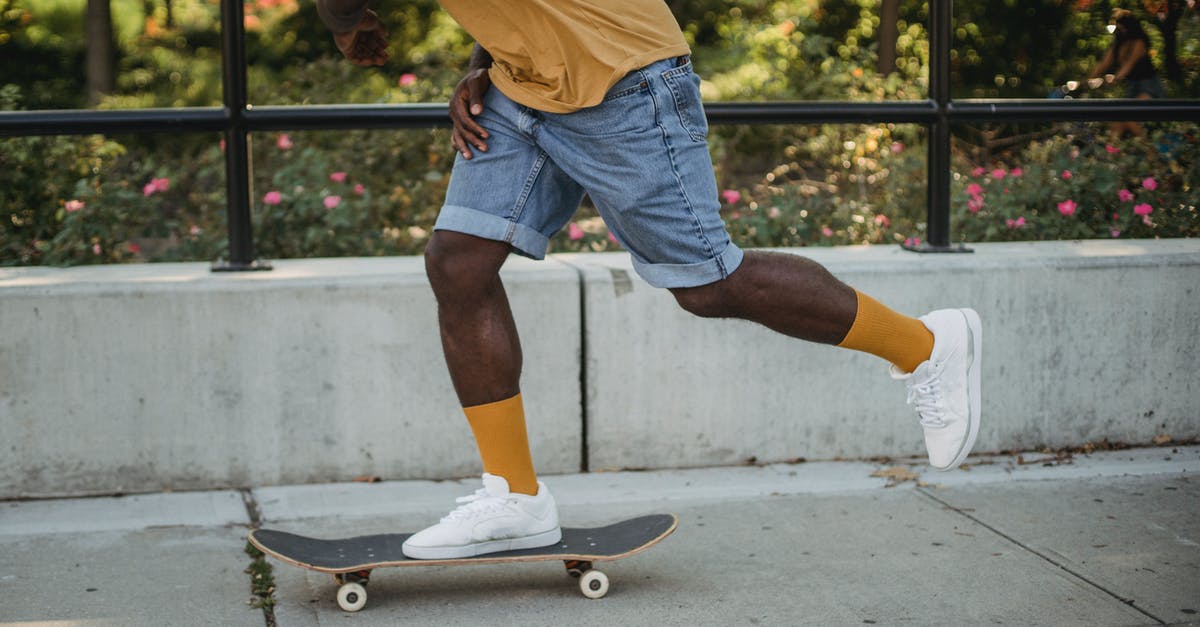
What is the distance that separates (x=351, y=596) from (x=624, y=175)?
1.08 meters

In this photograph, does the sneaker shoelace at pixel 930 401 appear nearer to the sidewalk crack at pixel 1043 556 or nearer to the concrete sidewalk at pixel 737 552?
the concrete sidewalk at pixel 737 552

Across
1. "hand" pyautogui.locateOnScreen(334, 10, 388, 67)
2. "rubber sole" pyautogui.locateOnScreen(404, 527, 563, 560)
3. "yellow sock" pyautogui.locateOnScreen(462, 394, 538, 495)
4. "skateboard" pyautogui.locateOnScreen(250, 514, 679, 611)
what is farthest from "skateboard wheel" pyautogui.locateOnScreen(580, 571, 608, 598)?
"hand" pyautogui.locateOnScreen(334, 10, 388, 67)

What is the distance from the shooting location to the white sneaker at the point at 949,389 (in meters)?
2.89

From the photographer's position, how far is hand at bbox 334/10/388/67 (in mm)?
2803

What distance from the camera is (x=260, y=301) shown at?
3.71 metres

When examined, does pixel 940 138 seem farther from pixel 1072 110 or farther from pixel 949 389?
pixel 949 389

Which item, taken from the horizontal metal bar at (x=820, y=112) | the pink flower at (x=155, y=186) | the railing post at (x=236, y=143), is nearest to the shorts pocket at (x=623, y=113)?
the horizontal metal bar at (x=820, y=112)

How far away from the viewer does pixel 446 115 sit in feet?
12.9

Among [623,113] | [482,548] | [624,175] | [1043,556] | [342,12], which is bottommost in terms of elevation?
[1043,556]

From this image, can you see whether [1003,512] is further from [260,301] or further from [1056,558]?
[260,301]

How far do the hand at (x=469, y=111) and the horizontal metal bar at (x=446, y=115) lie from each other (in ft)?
3.43

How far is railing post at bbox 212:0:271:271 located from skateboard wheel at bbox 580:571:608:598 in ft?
5.05

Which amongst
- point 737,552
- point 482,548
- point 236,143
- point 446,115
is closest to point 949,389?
point 737,552

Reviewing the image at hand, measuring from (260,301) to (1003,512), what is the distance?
2125mm
